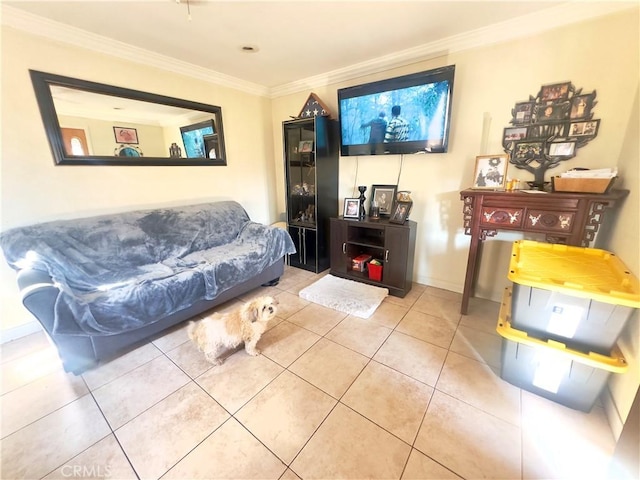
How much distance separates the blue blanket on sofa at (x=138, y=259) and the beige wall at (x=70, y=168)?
193 mm

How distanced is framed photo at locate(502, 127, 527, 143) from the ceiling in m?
0.69

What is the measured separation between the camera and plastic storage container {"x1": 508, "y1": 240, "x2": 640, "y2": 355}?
3.79 feet

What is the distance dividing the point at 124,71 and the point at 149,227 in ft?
4.59

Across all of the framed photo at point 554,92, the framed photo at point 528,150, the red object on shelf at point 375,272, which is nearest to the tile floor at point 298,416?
the red object on shelf at point 375,272

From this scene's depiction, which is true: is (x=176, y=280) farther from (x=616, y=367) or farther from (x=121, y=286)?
(x=616, y=367)

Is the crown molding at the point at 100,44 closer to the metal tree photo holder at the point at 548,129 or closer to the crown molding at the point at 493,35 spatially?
the crown molding at the point at 493,35

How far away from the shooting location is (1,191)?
70.1 inches

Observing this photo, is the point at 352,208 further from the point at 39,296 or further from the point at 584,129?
the point at 39,296

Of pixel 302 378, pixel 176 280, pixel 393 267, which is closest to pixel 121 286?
pixel 176 280

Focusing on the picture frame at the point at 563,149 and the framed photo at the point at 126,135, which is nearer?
the picture frame at the point at 563,149

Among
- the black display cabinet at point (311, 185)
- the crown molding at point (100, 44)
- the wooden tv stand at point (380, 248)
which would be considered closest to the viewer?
the crown molding at point (100, 44)

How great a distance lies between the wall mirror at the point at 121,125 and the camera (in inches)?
76.3

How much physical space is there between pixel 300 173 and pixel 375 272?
5.10 ft

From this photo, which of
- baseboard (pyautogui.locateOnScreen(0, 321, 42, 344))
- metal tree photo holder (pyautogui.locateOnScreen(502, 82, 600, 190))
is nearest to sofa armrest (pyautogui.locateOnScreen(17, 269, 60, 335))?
baseboard (pyautogui.locateOnScreen(0, 321, 42, 344))
